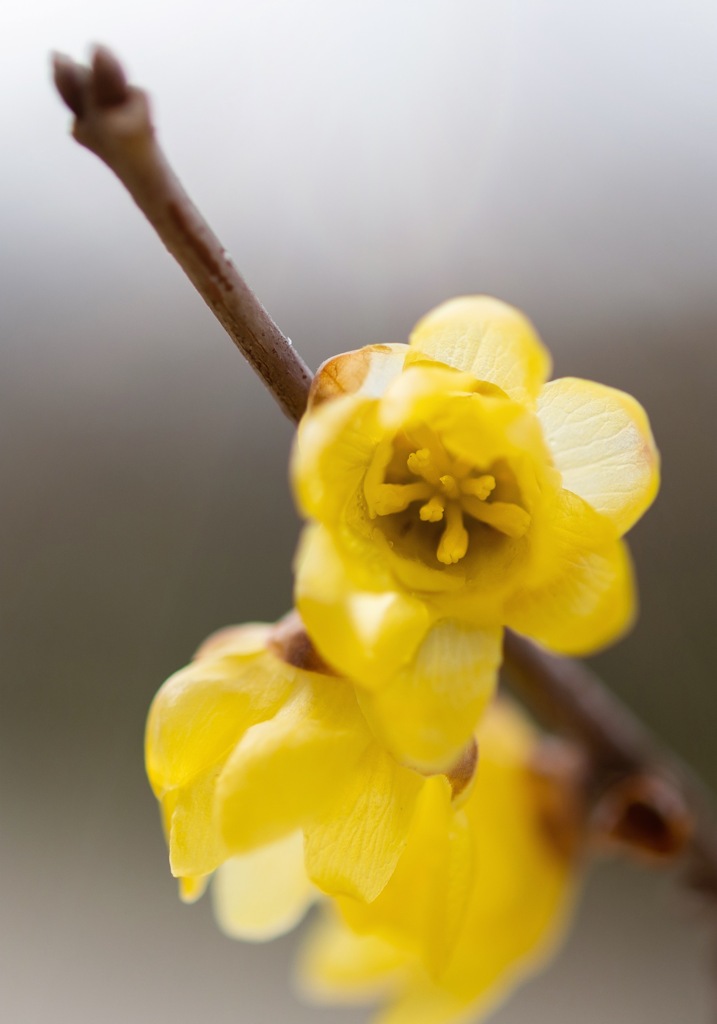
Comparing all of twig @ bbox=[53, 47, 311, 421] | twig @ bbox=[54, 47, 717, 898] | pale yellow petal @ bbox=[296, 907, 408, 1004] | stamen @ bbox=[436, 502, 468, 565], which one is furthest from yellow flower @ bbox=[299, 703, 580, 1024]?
twig @ bbox=[53, 47, 311, 421]

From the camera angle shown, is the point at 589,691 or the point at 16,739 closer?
the point at 589,691

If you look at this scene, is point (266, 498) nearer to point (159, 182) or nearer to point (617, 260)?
point (617, 260)

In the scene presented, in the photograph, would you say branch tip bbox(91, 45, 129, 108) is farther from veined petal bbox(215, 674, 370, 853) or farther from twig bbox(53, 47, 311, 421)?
veined petal bbox(215, 674, 370, 853)

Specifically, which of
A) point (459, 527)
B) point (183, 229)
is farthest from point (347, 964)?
point (183, 229)

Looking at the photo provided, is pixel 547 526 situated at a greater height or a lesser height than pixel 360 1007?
greater

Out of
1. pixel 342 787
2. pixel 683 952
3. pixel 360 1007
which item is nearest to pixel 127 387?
pixel 360 1007

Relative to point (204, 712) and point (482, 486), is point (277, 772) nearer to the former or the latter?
point (204, 712)

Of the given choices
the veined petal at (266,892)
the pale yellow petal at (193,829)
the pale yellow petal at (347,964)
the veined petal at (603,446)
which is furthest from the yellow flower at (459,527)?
the pale yellow petal at (347,964)
